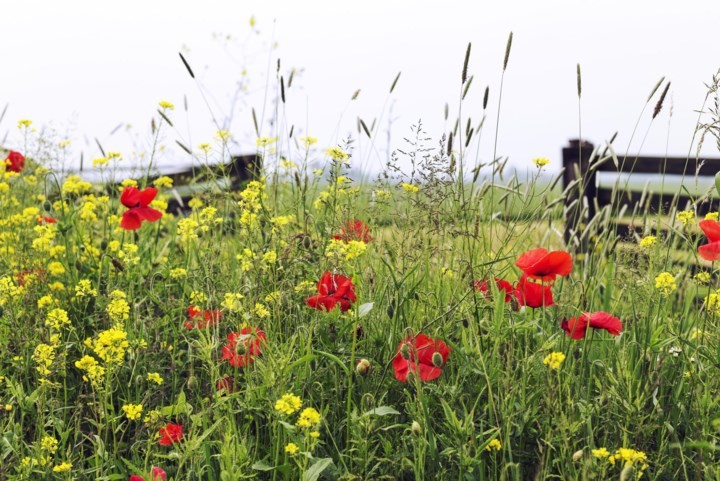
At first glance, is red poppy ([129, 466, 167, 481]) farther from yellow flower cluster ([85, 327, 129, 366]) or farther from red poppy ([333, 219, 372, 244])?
red poppy ([333, 219, 372, 244])

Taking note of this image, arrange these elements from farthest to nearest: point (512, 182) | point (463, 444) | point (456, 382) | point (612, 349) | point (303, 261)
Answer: point (512, 182) < point (303, 261) < point (612, 349) < point (456, 382) < point (463, 444)

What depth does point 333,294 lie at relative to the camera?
2385 mm

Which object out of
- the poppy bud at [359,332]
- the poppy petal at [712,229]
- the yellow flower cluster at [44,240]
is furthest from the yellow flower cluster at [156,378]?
the poppy petal at [712,229]

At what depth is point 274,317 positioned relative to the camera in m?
2.46

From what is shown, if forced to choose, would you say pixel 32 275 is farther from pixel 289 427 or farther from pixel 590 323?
pixel 590 323

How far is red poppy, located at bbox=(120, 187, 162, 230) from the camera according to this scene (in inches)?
122

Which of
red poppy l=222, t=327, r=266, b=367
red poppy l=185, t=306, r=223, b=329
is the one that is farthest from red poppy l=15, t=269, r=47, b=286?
red poppy l=222, t=327, r=266, b=367

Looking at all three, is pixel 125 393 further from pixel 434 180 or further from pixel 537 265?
pixel 537 265

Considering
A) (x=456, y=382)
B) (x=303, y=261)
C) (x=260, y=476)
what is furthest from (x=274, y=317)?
(x=456, y=382)

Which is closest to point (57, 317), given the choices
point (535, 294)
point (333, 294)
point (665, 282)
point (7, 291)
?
point (7, 291)

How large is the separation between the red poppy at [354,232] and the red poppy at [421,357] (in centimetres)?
57

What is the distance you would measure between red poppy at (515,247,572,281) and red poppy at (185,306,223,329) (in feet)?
3.15

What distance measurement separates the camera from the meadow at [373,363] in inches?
81.3

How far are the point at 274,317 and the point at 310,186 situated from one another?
1.01 metres
